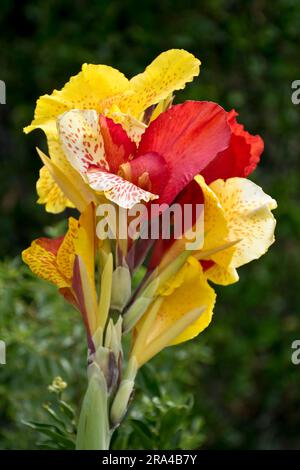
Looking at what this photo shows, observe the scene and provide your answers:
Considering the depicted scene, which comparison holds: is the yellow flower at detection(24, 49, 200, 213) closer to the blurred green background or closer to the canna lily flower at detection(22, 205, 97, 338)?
the canna lily flower at detection(22, 205, 97, 338)

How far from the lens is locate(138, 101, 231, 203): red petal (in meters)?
0.99

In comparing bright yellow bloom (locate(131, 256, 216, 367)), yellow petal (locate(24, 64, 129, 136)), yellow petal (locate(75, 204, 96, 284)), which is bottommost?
bright yellow bloom (locate(131, 256, 216, 367))

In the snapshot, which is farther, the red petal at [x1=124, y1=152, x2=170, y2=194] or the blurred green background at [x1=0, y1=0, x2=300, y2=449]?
the blurred green background at [x1=0, y1=0, x2=300, y2=449]

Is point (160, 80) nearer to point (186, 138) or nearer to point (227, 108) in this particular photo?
point (186, 138)

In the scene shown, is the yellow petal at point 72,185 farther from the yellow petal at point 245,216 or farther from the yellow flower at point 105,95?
the yellow petal at point 245,216

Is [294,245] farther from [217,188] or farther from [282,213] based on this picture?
[217,188]

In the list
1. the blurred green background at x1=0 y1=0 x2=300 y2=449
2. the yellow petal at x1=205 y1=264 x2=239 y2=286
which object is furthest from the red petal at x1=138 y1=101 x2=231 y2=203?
the blurred green background at x1=0 y1=0 x2=300 y2=449

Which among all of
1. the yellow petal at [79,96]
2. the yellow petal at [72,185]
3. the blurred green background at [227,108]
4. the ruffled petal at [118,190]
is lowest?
the blurred green background at [227,108]

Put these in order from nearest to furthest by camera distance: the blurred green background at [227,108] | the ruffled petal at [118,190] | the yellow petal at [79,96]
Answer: the ruffled petal at [118,190]
the yellow petal at [79,96]
the blurred green background at [227,108]

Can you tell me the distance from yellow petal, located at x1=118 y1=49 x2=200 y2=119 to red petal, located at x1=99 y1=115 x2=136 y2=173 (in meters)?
0.04

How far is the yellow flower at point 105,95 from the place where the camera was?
3.36 ft

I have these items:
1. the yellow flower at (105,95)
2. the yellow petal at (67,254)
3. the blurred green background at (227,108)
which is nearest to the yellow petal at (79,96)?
the yellow flower at (105,95)

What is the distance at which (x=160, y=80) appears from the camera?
1.04m

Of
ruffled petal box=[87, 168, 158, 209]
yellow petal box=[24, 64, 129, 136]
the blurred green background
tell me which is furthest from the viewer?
the blurred green background
